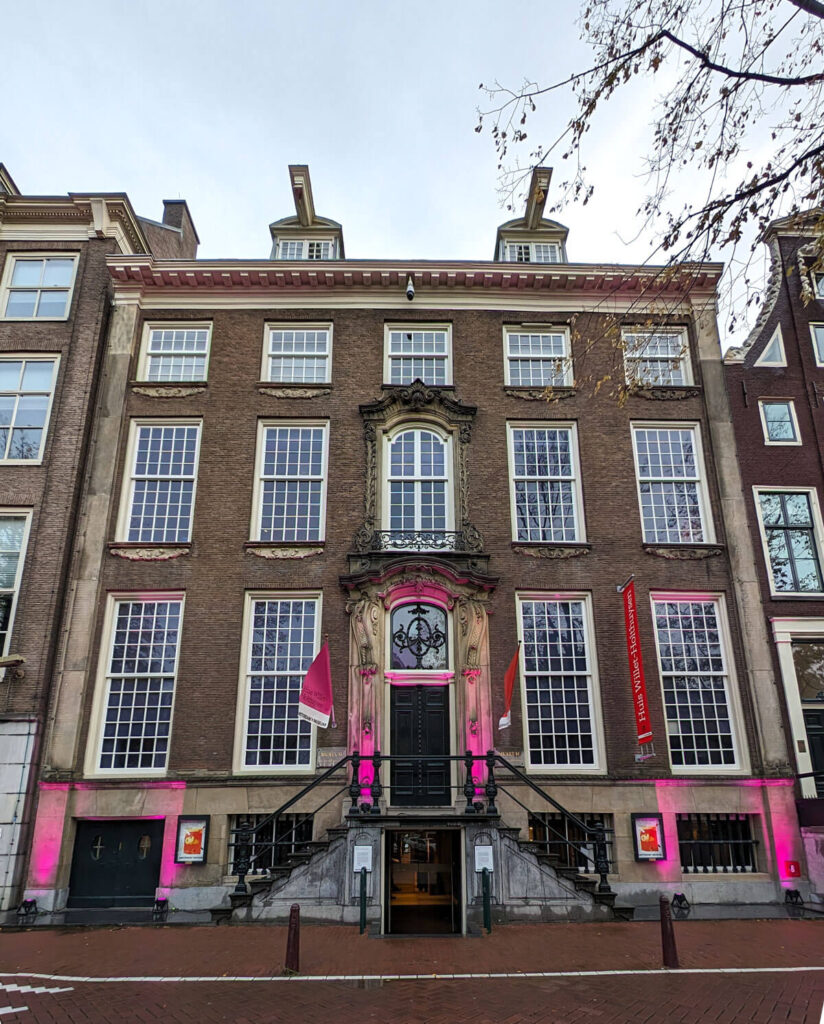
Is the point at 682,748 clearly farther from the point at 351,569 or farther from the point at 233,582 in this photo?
the point at 233,582

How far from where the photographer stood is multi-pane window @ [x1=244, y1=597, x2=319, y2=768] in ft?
50.8

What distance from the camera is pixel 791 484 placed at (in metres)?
17.6

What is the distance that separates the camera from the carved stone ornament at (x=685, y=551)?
17.0m

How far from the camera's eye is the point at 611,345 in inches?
749

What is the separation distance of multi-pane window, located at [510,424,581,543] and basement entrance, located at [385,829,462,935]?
282 inches

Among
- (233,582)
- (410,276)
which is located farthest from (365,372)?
(233,582)

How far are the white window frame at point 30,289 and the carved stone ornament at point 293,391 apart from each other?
576 cm

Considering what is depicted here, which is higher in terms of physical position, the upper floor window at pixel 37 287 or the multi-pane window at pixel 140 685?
the upper floor window at pixel 37 287

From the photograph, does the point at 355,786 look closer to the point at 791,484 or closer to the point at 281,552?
the point at 281,552

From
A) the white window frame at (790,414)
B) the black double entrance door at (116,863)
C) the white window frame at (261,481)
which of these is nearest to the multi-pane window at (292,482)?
the white window frame at (261,481)

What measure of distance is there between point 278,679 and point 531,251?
15.5 m

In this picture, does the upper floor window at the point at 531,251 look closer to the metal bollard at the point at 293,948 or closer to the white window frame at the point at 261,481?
the white window frame at the point at 261,481

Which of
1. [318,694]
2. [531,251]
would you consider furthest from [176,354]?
[531,251]

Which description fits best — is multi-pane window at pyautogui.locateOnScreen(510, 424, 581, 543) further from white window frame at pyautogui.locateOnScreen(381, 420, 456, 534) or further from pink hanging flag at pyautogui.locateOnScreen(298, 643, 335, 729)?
pink hanging flag at pyautogui.locateOnScreen(298, 643, 335, 729)
